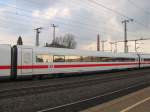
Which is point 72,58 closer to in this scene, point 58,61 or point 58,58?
point 58,58

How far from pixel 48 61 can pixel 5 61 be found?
5.80 m

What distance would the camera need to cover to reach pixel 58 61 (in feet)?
98.2

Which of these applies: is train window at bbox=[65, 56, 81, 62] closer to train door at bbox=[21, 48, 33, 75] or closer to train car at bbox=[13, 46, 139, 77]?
train car at bbox=[13, 46, 139, 77]

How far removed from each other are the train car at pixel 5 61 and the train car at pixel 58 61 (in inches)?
32.2

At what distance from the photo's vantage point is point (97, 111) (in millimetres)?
11766

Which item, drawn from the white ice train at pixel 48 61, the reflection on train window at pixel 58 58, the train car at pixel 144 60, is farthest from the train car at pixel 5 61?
the train car at pixel 144 60

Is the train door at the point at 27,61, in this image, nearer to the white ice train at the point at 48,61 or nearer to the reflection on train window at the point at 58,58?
the white ice train at the point at 48,61

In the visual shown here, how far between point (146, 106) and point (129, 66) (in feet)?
118

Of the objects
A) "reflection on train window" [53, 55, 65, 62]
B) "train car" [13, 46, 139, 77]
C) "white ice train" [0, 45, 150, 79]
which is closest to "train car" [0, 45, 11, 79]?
"white ice train" [0, 45, 150, 79]

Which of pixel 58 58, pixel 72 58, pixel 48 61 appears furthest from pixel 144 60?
pixel 48 61

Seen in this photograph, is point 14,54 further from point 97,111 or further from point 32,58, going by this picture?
point 97,111

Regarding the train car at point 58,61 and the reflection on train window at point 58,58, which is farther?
the reflection on train window at point 58,58

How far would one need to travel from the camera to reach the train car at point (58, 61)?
83.1 ft

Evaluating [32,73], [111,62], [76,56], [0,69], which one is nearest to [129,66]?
[111,62]
